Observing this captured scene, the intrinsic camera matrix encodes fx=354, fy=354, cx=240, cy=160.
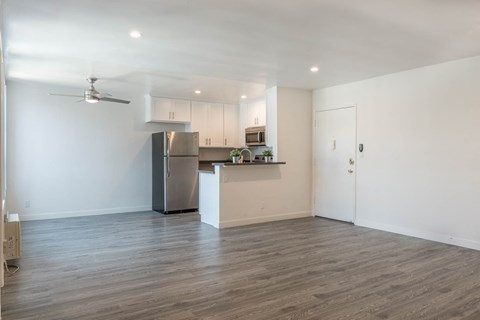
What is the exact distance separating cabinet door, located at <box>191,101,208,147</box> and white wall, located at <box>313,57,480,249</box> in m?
3.12

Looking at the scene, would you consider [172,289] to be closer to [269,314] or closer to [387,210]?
[269,314]

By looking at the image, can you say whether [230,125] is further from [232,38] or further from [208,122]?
[232,38]

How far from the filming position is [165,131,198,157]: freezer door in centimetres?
689

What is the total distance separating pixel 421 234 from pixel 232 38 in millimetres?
3605

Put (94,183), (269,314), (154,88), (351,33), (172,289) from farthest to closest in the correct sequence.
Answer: (94,183) < (154,88) < (351,33) < (172,289) < (269,314)

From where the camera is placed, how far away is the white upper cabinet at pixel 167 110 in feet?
23.3

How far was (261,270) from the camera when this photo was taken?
3.52 metres

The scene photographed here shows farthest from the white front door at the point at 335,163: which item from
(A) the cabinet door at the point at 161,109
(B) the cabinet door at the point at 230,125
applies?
(A) the cabinet door at the point at 161,109

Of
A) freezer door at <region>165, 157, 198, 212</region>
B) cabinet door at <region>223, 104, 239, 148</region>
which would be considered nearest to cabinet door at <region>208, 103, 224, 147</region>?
cabinet door at <region>223, 104, 239, 148</region>

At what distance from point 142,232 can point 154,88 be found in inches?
102

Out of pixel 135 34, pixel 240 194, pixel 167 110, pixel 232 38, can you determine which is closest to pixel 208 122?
pixel 167 110

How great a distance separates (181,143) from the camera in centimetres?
704

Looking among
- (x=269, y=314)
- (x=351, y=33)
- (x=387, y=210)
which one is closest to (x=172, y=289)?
(x=269, y=314)

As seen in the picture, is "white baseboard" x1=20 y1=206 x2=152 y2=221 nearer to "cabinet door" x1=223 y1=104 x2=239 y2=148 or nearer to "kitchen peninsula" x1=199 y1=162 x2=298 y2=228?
"kitchen peninsula" x1=199 y1=162 x2=298 y2=228
